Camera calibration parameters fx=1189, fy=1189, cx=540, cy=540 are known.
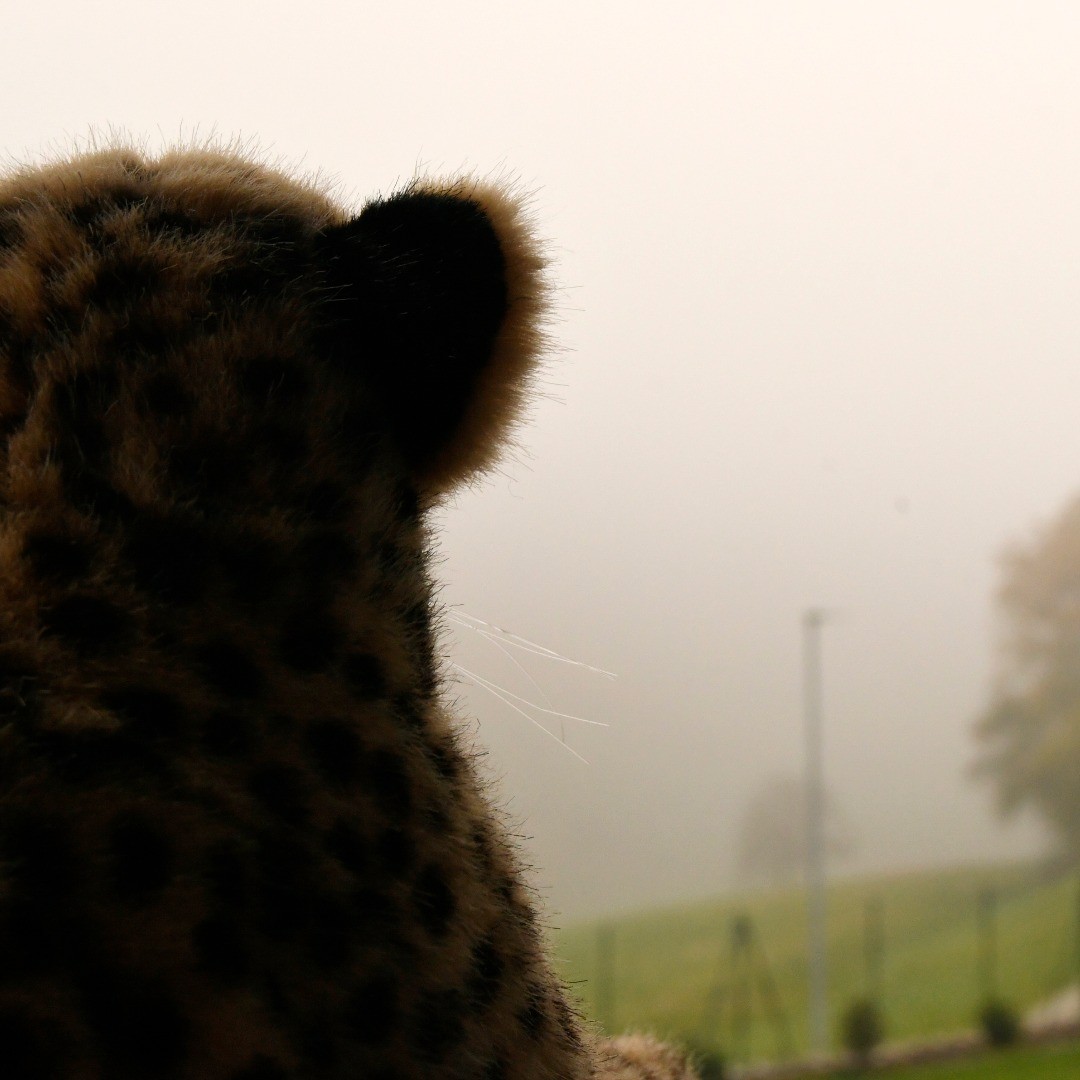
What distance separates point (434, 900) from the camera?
43 cm

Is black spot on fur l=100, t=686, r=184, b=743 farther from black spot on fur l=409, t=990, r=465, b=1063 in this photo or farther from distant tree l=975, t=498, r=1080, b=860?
distant tree l=975, t=498, r=1080, b=860

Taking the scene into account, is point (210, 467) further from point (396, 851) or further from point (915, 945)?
point (915, 945)

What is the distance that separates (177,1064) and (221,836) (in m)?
0.07

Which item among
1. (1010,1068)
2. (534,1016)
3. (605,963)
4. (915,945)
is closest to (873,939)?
(1010,1068)

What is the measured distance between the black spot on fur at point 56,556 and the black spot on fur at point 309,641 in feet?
0.23

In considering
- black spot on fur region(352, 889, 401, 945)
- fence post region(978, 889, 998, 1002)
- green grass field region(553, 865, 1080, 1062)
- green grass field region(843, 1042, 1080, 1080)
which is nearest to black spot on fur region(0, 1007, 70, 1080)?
black spot on fur region(352, 889, 401, 945)

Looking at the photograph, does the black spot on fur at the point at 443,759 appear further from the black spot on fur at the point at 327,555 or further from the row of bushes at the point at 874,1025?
the row of bushes at the point at 874,1025

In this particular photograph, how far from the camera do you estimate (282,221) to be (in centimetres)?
52

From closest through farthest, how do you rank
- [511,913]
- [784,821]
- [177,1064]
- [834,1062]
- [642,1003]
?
[177,1064] → [511,913] → [642,1003] → [834,1062] → [784,821]

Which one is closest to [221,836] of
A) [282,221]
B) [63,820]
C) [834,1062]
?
[63,820]

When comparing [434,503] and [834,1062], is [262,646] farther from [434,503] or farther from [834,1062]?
[834,1062]

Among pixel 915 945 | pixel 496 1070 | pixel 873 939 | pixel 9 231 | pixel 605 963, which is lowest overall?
pixel 915 945

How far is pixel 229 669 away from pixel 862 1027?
7.75 m

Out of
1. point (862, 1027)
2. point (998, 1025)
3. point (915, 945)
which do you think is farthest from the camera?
point (915, 945)
